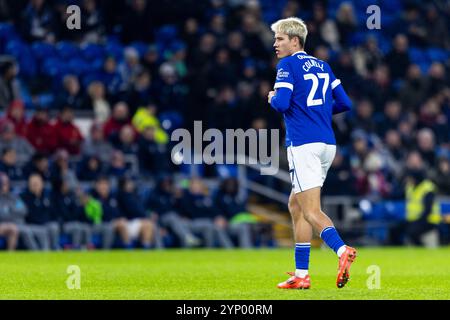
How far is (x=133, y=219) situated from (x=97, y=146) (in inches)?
75.9

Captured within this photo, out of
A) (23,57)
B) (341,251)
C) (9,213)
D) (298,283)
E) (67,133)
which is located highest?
(23,57)

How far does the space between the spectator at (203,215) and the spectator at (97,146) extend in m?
1.73

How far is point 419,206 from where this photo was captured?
24.3 m

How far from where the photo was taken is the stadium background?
22031 mm

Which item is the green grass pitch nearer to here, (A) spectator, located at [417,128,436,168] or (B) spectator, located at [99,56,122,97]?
(B) spectator, located at [99,56,122,97]

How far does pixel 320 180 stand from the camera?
35.5 feet

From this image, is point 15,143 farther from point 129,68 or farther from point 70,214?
point 129,68

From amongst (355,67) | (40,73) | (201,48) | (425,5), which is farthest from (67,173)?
(425,5)

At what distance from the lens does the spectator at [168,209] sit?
22.0 metres

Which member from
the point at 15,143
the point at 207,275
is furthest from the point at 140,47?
the point at 207,275

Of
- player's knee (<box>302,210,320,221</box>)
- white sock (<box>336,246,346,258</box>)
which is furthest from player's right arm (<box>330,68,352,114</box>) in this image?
white sock (<box>336,246,346,258</box>)

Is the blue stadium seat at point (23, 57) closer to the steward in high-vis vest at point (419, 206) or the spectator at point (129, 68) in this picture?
the spectator at point (129, 68)

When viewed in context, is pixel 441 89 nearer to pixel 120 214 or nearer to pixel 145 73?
pixel 145 73

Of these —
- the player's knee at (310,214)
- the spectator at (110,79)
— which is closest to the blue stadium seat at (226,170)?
the spectator at (110,79)
